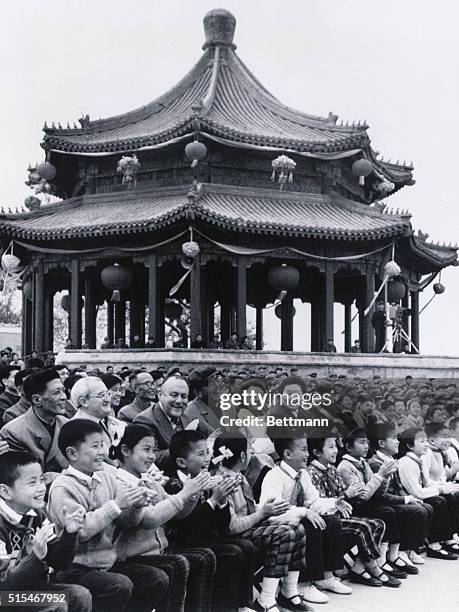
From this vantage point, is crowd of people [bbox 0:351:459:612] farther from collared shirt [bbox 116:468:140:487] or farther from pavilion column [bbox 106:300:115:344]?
pavilion column [bbox 106:300:115:344]

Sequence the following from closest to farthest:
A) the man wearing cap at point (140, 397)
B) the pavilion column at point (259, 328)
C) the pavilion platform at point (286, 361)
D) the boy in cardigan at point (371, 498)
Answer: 1. the boy in cardigan at point (371, 498)
2. the man wearing cap at point (140, 397)
3. the pavilion platform at point (286, 361)
4. the pavilion column at point (259, 328)

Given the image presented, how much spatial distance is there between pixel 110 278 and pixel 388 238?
23.0 feet

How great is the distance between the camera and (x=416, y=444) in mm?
7176

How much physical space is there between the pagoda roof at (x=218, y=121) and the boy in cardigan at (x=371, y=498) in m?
13.9

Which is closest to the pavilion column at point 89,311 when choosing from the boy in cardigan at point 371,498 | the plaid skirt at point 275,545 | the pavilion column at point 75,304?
the pavilion column at point 75,304

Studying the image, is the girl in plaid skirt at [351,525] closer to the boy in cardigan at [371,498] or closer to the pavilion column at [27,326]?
the boy in cardigan at [371,498]

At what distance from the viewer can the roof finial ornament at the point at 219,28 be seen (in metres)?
23.8

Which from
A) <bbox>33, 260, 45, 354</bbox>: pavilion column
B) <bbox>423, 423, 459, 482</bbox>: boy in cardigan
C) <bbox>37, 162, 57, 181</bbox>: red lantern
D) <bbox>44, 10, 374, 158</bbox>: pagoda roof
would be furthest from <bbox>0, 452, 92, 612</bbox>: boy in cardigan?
<bbox>37, 162, 57, 181</bbox>: red lantern

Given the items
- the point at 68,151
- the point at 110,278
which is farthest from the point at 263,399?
the point at 68,151

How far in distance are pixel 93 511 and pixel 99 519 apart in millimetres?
130

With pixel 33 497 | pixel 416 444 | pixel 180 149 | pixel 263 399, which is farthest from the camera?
pixel 180 149

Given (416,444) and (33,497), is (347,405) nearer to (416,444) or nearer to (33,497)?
(416,444)

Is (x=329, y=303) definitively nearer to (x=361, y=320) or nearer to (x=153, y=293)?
(x=361, y=320)

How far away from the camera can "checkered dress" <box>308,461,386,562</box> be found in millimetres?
6152
